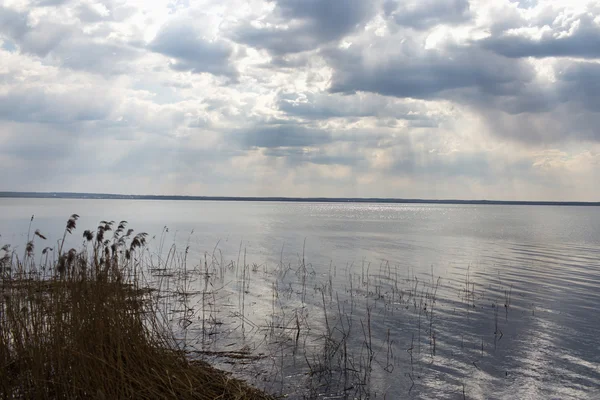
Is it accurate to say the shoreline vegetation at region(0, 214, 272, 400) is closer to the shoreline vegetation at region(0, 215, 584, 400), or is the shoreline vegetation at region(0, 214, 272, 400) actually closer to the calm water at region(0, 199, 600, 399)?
the shoreline vegetation at region(0, 215, 584, 400)

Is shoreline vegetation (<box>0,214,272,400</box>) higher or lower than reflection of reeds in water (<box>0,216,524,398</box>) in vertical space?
higher

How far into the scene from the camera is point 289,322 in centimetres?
1459

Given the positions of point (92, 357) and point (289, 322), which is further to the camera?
point (289, 322)

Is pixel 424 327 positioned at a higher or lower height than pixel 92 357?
lower

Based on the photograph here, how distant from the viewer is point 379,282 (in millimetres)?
22500

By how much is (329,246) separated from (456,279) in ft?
58.6

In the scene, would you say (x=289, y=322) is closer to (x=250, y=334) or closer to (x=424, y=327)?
(x=250, y=334)

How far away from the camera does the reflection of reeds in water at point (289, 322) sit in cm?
A: 877

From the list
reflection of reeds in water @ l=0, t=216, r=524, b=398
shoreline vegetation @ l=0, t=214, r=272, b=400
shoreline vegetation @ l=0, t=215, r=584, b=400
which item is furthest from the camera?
reflection of reeds in water @ l=0, t=216, r=524, b=398

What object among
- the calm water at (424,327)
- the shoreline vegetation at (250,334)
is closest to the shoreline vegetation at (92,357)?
the shoreline vegetation at (250,334)

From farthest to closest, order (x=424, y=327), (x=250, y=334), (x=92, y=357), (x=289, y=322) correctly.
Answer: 1. (x=289, y=322)
2. (x=424, y=327)
3. (x=250, y=334)
4. (x=92, y=357)

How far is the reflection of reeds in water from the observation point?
877 centimetres

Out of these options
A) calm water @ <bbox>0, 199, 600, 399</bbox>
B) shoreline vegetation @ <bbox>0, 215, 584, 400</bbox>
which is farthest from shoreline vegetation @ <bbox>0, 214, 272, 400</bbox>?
calm water @ <bbox>0, 199, 600, 399</bbox>

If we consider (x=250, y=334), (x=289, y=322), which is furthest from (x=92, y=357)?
(x=289, y=322)
